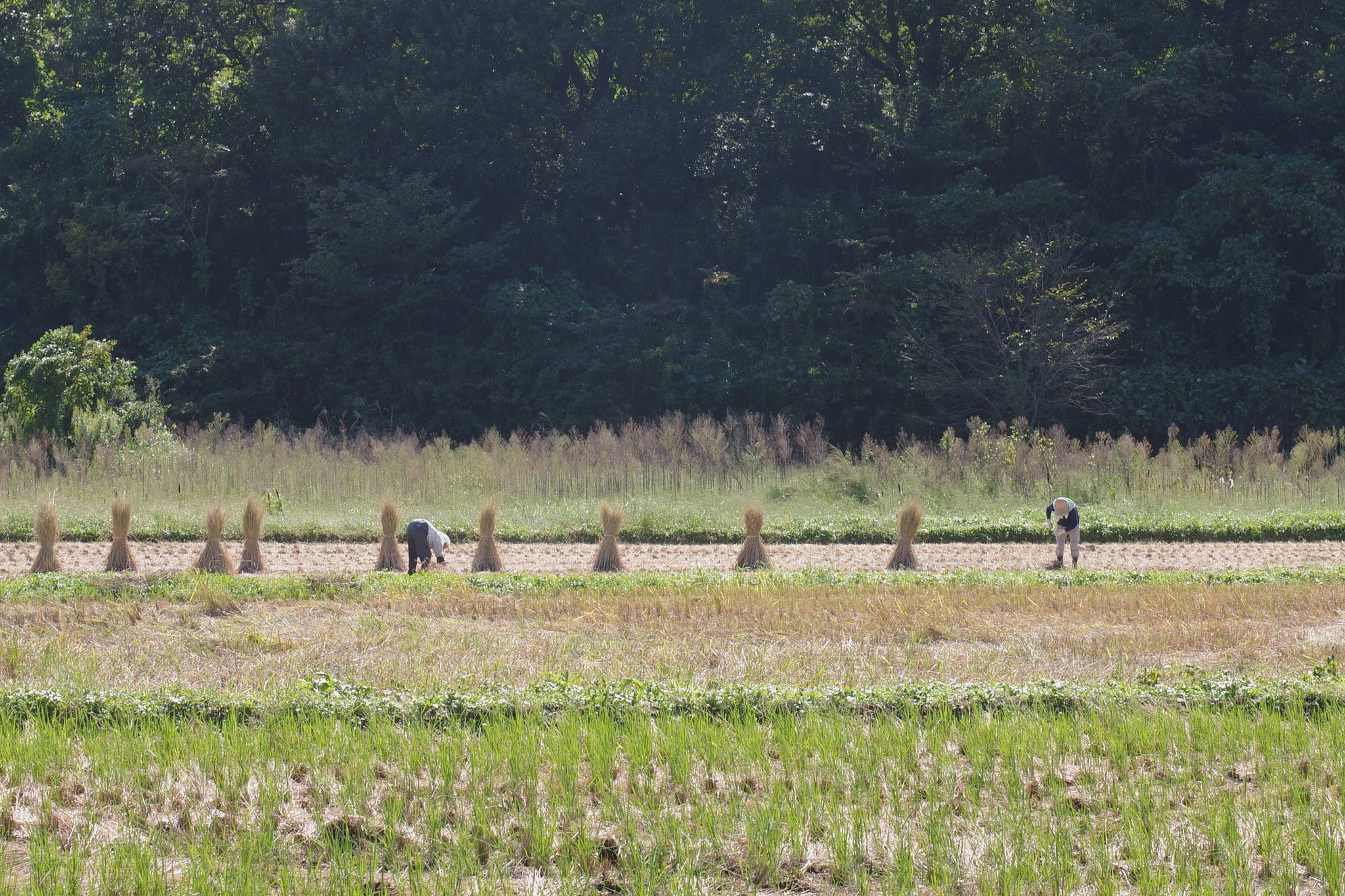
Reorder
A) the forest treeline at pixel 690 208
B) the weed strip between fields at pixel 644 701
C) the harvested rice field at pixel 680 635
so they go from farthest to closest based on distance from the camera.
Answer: the forest treeline at pixel 690 208
the harvested rice field at pixel 680 635
the weed strip between fields at pixel 644 701

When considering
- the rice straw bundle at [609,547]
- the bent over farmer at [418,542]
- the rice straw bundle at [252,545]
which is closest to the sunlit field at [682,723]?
the rice straw bundle at [609,547]

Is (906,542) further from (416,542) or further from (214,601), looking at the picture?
(214,601)

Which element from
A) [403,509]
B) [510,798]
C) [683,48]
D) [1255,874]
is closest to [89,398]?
[403,509]

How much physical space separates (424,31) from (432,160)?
340cm

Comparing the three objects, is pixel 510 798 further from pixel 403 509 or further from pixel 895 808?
pixel 403 509

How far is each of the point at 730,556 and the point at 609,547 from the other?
1846 mm

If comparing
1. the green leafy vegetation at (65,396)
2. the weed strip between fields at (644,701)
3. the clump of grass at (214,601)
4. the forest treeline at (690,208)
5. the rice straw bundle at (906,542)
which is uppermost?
the forest treeline at (690,208)

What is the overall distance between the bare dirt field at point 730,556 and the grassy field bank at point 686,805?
600 cm

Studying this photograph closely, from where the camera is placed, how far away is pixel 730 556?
13.0 meters

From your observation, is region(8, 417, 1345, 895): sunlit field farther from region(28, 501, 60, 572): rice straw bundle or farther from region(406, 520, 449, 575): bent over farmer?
region(406, 520, 449, 575): bent over farmer

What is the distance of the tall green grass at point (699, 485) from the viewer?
14.3 m

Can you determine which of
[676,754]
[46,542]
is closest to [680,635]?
[676,754]

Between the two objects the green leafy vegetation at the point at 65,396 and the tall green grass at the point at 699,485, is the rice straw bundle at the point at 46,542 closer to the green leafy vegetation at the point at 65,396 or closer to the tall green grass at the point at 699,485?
the tall green grass at the point at 699,485

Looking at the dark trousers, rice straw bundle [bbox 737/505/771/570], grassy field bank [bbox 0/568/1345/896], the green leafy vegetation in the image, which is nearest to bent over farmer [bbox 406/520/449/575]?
the dark trousers
